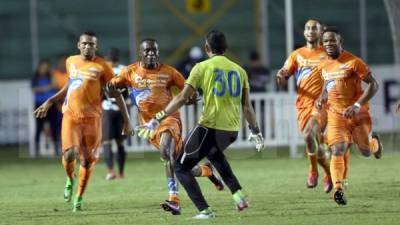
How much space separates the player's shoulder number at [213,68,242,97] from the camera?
1476cm

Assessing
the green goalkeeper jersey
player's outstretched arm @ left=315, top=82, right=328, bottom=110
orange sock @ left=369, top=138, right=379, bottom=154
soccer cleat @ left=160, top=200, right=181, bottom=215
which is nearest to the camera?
the green goalkeeper jersey

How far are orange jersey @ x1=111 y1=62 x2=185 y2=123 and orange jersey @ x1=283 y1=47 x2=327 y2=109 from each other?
2541mm

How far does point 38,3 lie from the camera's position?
110ft

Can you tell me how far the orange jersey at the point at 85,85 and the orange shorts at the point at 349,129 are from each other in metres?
3.04

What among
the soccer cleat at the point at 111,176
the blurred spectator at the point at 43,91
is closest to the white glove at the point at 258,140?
the soccer cleat at the point at 111,176

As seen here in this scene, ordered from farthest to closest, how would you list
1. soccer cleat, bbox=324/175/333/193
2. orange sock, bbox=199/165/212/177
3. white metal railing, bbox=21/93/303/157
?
white metal railing, bbox=21/93/303/157, soccer cleat, bbox=324/175/333/193, orange sock, bbox=199/165/212/177

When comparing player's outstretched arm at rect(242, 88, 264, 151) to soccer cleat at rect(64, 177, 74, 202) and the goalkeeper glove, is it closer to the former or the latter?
the goalkeeper glove

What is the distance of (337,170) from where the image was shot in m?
16.4

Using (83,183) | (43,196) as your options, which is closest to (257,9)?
(43,196)

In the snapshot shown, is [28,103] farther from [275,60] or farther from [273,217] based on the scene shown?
[273,217]

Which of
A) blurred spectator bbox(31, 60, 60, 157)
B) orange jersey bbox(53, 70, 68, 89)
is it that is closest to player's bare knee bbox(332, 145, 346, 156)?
blurred spectator bbox(31, 60, 60, 157)

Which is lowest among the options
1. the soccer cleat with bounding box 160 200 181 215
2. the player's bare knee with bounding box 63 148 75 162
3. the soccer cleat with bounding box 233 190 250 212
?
the soccer cleat with bounding box 160 200 181 215

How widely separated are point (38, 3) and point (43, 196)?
48.3 feet

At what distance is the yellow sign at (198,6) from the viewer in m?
33.8
